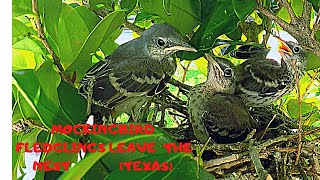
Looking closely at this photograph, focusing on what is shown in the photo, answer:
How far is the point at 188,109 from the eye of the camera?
0.52 meters

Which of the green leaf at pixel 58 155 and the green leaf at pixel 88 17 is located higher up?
the green leaf at pixel 88 17

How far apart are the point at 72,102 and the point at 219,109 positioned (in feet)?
0.52

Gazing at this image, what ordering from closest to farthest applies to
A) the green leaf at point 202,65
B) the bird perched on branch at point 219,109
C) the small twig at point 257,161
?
the small twig at point 257,161
the bird perched on branch at point 219,109
the green leaf at point 202,65

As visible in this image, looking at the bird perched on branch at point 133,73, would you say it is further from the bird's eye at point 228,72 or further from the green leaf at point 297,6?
the green leaf at point 297,6

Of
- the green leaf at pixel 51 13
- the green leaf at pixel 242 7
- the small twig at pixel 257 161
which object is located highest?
the green leaf at pixel 242 7

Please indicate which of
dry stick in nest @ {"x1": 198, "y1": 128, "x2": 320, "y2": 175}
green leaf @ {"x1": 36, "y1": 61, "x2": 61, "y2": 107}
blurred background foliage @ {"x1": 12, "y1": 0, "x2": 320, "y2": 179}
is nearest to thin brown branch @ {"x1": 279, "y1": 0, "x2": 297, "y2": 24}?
blurred background foliage @ {"x1": 12, "y1": 0, "x2": 320, "y2": 179}

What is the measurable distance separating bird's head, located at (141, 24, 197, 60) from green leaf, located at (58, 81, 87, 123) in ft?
0.28

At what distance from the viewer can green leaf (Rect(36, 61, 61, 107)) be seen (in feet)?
1.25

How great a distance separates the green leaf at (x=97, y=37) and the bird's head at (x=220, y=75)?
125 millimetres

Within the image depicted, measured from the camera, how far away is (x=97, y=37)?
406 mm

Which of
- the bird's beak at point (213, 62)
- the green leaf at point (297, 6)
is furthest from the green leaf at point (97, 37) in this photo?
the green leaf at point (297, 6)

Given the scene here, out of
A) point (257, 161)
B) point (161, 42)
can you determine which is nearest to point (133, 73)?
point (161, 42)

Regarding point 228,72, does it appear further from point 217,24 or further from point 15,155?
point 15,155

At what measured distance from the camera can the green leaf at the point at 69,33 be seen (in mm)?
439
